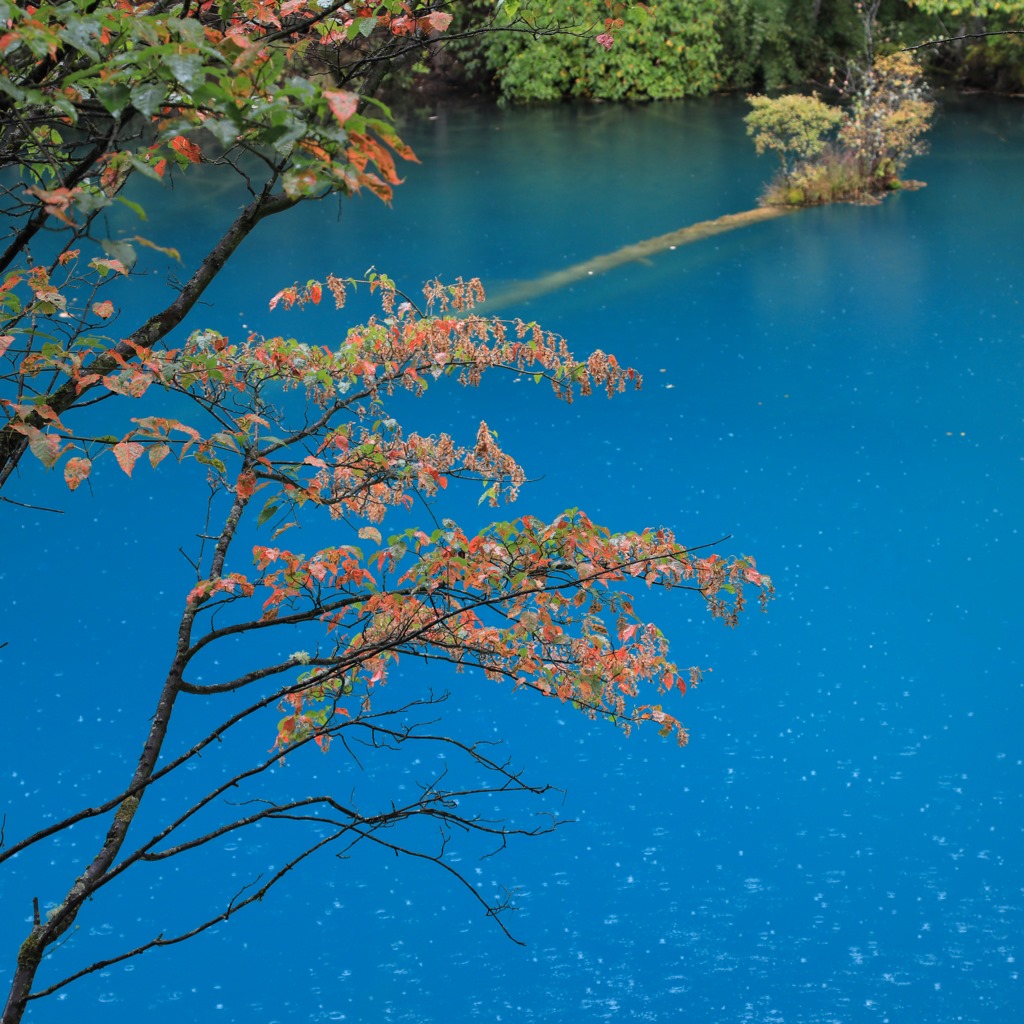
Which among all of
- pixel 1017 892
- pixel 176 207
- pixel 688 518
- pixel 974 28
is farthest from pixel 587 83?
pixel 1017 892

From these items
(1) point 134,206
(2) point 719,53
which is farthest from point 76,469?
(2) point 719,53

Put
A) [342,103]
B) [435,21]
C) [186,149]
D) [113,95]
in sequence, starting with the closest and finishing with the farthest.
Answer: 1. [342,103]
2. [113,95]
3. [186,149]
4. [435,21]

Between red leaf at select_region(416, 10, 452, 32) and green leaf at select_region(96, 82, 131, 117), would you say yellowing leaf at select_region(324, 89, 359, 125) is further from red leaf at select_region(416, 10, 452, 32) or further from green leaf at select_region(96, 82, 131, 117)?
red leaf at select_region(416, 10, 452, 32)

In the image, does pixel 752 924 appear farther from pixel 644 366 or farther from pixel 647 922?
pixel 644 366

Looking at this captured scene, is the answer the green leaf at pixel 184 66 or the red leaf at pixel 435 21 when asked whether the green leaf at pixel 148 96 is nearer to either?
the green leaf at pixel 184 66

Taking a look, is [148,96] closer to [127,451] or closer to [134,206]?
[134,206]

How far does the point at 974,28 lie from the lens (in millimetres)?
14273

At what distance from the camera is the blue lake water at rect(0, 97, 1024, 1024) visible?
3287mm

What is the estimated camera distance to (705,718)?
4270 millimetres

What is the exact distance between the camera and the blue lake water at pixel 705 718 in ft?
10.8

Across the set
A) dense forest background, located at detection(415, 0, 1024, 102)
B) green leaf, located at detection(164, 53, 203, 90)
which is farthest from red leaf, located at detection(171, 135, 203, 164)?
dense forest background, located at detection(415, 0, 1024, 102)

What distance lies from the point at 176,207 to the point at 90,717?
7.19m

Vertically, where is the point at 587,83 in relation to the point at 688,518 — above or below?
above

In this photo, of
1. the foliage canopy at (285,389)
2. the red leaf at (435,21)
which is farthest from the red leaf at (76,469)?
the red leaf at (435,21)
